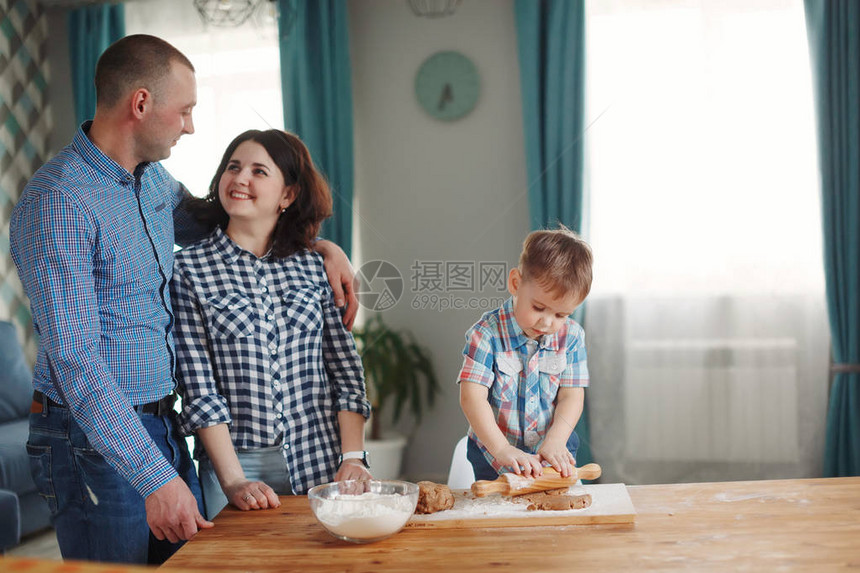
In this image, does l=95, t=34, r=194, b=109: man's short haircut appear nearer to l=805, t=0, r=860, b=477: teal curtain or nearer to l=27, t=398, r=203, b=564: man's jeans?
l=27, t=398, r=203, b=564: man's jeans

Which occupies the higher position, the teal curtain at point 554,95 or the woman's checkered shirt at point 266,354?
the teal curtain at point 554,95

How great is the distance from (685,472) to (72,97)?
3.78m

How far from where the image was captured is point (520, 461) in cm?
133

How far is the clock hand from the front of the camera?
8.25ft

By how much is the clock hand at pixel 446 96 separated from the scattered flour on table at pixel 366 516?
166 centimetres

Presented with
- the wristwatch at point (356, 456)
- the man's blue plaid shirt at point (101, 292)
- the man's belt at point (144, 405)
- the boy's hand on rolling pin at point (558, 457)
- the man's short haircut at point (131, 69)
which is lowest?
the wristwatch at point (356, 456)

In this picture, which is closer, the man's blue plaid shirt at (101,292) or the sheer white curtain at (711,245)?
the man's blue plaid shirt at (101,292)

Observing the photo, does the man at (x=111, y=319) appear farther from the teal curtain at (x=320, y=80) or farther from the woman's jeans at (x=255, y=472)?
the teal curtain at (x=320, y=80)

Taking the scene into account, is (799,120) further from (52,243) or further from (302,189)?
(52,243)

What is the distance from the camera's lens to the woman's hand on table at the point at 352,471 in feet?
4.87

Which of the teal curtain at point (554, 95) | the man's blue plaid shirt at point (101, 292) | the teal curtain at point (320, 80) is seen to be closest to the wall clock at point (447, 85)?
the teal curtain at point (554, 95)

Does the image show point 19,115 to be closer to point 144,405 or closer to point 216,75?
point 216,75

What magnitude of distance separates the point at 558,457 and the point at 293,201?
79 cm

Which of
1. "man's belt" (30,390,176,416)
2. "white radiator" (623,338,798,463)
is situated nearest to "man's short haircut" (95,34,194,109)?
"man's belt" (30,390,176,416)
